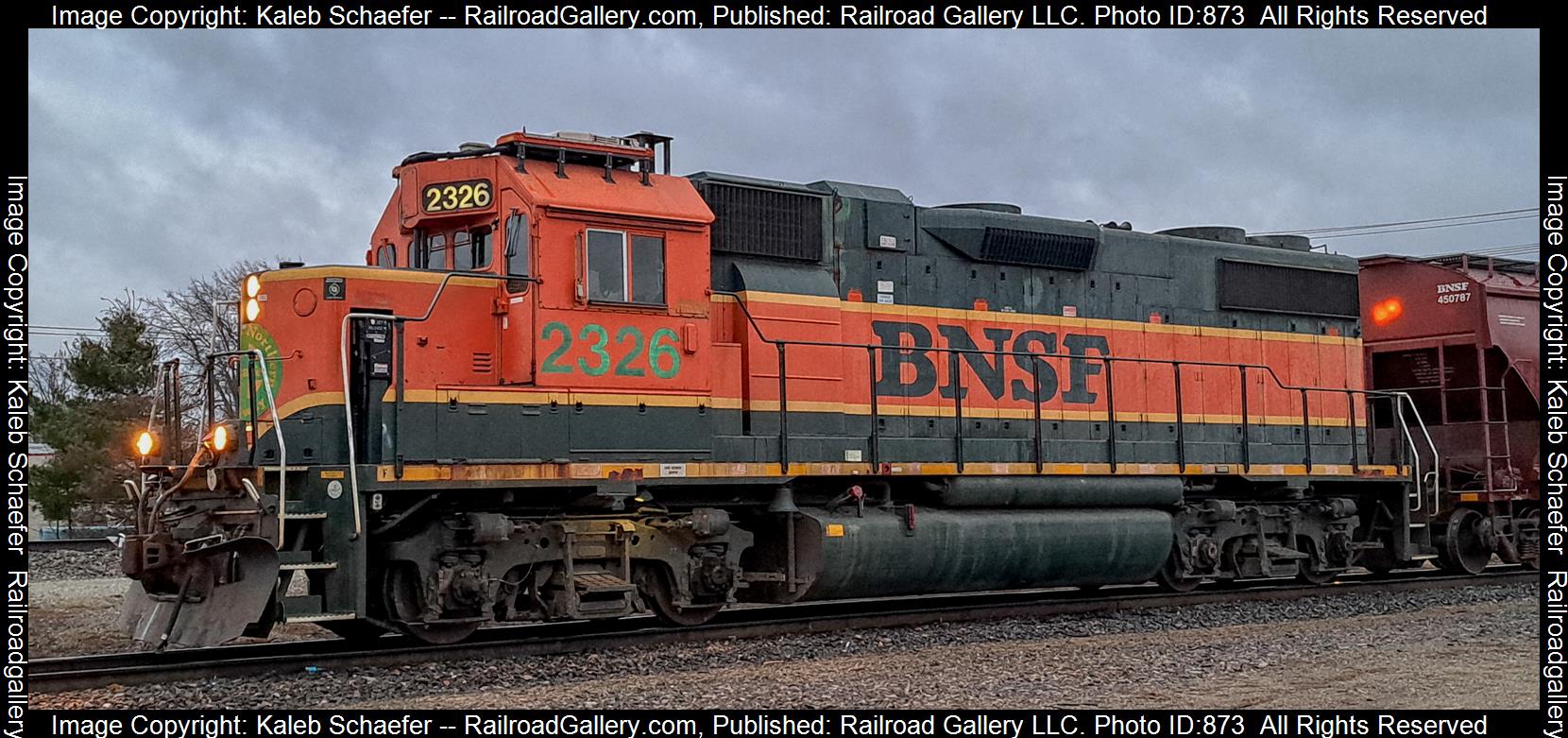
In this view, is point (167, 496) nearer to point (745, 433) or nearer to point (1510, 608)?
point (745, 433)

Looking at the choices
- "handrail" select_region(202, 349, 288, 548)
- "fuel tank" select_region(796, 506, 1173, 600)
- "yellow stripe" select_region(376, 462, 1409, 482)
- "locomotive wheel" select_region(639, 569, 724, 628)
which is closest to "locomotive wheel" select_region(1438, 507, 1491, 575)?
"yellow stripe" select_region(376, 462, 1409, 482)

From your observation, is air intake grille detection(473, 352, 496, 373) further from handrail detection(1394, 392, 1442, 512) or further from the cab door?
handrail detection(1394, 392, 1442, 512)

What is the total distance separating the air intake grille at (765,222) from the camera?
35.5ft

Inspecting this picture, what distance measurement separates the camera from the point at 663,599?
10398mm

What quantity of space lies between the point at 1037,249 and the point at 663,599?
16.0 ft

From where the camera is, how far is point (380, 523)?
30.2 ft

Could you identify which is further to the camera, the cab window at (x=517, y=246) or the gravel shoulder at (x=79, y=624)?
the gravel shoulder at (x=79, y=624)

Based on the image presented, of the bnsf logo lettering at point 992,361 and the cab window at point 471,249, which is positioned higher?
the cab window at point 471,249

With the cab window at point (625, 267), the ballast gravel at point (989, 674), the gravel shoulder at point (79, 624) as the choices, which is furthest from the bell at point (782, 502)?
the gravel shoulder at point (79, 624)

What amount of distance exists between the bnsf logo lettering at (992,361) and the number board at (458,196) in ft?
11.7

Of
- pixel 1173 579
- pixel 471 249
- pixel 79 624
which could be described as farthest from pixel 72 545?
pixel 1173 579

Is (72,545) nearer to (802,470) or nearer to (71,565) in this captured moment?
(71,565)

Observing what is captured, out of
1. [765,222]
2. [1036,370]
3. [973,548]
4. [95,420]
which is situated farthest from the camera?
[95,420]

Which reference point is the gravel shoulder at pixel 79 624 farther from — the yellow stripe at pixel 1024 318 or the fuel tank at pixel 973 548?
the yellow stripe at pixel 1024 318
